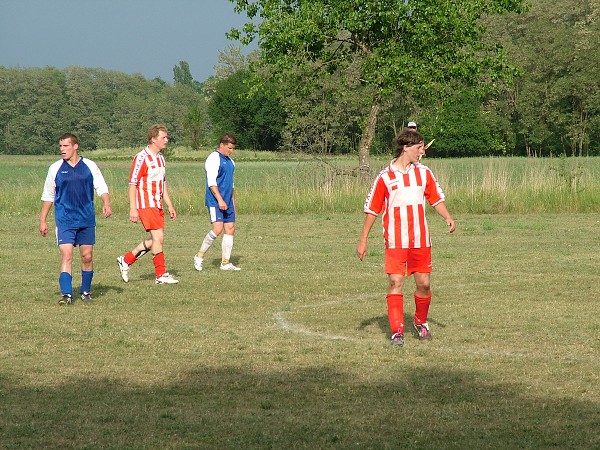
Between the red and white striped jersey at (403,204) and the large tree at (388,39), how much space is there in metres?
27.4

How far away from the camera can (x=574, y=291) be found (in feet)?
42.9

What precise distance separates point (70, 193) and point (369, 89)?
106ft

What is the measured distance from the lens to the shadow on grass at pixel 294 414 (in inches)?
250

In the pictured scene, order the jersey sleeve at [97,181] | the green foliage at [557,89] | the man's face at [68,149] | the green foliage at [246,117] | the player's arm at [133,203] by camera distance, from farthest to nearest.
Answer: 1. the green foliage at [246,117]
2. the green foliage at [557,89]
3. the player's arm at [133,203]
4. the jersey sleeve at [97,181]
5. the man's face at [68,149]

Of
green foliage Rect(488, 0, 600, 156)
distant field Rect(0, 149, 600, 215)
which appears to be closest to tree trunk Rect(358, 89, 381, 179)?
distant field Rect(0, 149, 600, 215)

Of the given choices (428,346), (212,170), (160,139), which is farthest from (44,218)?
(428,346)

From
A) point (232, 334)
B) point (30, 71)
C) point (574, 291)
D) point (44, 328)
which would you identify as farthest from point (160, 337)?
point (30, 71)

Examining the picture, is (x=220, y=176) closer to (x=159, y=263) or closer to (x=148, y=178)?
(x=148, y=178)

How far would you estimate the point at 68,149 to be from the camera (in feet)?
40.3

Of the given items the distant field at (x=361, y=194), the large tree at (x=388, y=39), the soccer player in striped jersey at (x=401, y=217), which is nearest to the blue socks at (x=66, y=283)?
the soccer player in striped jersey at (x=401, y=217)

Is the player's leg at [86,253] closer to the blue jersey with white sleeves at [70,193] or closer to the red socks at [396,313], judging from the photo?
the blue jersey with white sleeves at [70,193]

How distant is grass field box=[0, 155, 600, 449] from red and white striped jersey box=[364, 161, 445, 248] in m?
0.97

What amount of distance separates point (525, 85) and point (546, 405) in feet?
254

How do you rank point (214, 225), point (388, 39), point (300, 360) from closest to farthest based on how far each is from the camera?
point (300, 360), point (214, 225), point (388, 39)
